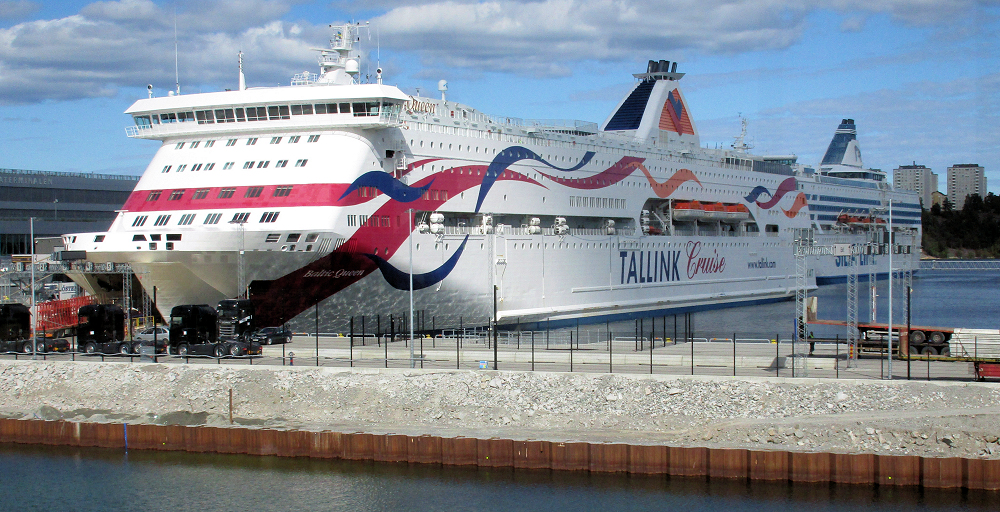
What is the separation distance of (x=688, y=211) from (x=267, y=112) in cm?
2770

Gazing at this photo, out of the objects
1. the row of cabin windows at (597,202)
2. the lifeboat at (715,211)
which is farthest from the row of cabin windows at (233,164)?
the lifeboat at (715,211)

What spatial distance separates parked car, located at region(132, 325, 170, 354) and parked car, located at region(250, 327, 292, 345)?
2890 mm

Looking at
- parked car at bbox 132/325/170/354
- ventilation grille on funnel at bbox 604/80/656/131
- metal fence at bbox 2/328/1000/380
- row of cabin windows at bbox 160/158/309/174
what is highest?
ventilation grille on funnel at bbox 604/80/656/131

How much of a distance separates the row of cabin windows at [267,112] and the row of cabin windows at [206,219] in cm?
404

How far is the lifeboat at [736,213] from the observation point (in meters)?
58.7

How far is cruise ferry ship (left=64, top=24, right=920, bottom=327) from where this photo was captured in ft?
105

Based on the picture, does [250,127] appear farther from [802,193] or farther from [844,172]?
[844,172]

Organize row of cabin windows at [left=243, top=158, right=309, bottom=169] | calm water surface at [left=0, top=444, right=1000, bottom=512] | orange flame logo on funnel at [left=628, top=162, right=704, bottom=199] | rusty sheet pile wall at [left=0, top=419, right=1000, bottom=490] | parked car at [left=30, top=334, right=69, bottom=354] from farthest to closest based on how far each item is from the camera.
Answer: orange flame logo on funnel at [left=628, top=162, right=704, bottom=199]
row of cabin windows at [left=243, top=158, right=309, bottom=169]
parked car at [left=30, top=334, right=69, bottom=354]
rusty sheet pile wall at [left=0, top=419, right=1000, bottom=490]
calm water surface at [left=0, top=444, right=1000, bottom=512]

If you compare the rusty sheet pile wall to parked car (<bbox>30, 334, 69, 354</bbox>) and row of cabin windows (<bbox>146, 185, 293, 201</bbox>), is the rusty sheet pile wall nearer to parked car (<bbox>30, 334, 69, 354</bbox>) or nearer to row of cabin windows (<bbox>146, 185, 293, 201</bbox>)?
parked car (<bbox>30, 334, 69, 354</bbox>)

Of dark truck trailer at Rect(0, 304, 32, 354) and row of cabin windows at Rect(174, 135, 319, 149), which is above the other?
row of cabin windows at Rect(174, 135, 319, 149)

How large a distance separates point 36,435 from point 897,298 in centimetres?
6360

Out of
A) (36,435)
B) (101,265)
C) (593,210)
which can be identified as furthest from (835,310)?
(36,435)

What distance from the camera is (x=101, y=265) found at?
108 feet

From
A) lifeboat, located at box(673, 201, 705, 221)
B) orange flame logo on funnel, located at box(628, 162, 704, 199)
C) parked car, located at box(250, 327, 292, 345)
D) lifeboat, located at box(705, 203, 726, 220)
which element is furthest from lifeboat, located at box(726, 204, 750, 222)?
parked car, located at box(250, 327, 292, 345)
